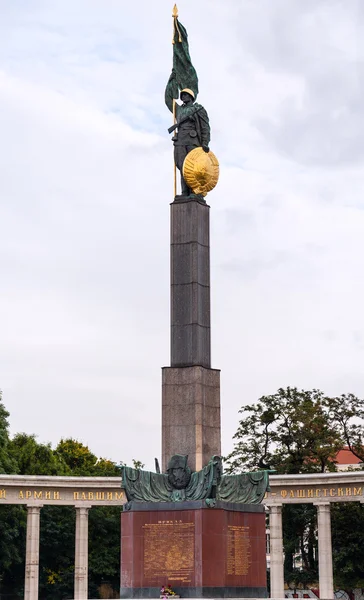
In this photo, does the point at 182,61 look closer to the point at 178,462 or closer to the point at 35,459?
the point at 178,462

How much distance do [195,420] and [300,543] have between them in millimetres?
36997

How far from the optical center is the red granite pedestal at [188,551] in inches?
1070

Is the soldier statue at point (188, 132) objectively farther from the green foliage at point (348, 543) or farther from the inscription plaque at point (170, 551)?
the green foliage at point (348, 543)

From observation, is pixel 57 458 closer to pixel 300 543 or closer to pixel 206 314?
pixel 300 543

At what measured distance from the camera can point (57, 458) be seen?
73.3m

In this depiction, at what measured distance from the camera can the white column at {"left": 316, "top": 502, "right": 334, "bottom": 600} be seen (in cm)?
5288

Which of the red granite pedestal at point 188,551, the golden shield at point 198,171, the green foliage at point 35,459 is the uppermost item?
the golden shield at point 198,171

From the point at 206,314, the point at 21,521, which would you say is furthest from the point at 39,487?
the point at 206,314

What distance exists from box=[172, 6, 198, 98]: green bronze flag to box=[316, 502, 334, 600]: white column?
27.2 m

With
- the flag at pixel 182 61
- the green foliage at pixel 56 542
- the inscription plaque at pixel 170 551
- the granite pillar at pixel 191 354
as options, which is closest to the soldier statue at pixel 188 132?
the flag at pixel 182 61

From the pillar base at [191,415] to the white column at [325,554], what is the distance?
82.6 ft

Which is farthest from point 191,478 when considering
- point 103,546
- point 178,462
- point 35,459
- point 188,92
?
point 35,459

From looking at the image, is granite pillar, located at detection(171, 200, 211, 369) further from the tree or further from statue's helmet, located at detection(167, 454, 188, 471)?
the tree

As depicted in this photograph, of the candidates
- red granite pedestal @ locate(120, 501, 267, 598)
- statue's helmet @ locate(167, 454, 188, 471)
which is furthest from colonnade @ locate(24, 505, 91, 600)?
statue's helmet @ locate(167, 454, 188, 471)
